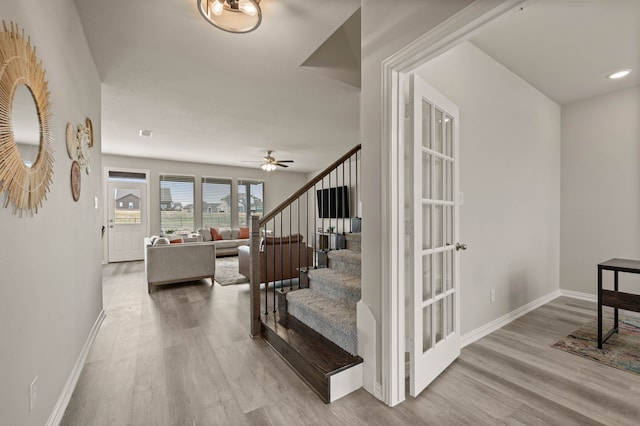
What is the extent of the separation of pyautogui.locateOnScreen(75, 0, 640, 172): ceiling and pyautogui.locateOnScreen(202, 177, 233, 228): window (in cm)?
353

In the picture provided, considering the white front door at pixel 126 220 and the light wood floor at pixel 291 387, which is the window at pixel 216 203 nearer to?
the white front door at pixel 126 220

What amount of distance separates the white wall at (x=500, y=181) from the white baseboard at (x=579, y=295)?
9.0 inches

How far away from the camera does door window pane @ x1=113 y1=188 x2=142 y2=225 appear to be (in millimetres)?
6918

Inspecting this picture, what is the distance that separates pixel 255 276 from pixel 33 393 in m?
1.58

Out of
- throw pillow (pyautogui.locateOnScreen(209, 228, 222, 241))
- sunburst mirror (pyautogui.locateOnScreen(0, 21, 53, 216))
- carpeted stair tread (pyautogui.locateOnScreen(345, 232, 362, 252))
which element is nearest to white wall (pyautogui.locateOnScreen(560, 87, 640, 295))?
carpeted stair tread (pyautogui.locateOnScreen(345, 232, 362, 252))

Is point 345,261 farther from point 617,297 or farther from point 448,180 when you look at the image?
point 617,297

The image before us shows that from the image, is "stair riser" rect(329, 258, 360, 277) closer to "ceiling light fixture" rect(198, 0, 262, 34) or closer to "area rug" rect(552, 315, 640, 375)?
"area rug" rect(552, 315, 640, 375)

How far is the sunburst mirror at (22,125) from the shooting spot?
1.05 metres

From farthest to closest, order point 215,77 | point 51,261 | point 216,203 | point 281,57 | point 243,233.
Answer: point 216,203 < point 243,233 < point 215,77 < point 281,57 < point 51,261

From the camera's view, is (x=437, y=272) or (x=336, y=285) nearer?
(x=437, y=272)

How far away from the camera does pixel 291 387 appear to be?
1841 mm

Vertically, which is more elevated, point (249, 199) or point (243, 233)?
point (249, 199)

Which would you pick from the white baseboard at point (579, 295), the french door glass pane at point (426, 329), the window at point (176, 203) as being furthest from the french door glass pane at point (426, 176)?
the window at point (176, 203)

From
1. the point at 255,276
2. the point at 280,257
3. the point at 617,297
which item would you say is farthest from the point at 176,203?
the point at 617,297
